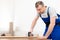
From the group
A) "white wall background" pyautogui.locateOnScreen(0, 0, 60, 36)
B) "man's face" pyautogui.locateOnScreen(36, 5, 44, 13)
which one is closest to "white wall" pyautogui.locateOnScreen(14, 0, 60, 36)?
"white wall background" pyautogui.locateOnScreen(0, 0, 60, 36)

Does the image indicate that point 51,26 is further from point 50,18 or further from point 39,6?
point 39,6

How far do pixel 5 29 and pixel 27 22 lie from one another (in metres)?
0.55

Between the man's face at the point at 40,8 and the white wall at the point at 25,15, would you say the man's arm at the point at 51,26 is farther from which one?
the white wall at the point at 25,15

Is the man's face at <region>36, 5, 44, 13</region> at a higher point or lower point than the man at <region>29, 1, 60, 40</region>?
higher

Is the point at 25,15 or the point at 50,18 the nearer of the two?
the point at 50,18

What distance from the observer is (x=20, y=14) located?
4160 mm

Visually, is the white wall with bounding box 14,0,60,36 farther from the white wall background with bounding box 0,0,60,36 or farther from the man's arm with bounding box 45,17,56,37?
the man's arm with bounding box 45,17,56,37

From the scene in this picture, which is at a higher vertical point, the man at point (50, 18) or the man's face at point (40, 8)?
the man's face at point (40, 8)

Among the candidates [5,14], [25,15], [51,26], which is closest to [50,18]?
[51,26]

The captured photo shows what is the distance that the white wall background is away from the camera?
4113mm

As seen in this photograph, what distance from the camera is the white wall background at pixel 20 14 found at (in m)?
4.11

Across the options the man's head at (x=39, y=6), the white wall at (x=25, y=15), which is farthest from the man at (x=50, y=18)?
the white wall at (x=25, y=15)

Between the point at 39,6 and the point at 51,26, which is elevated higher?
the point at 39,6

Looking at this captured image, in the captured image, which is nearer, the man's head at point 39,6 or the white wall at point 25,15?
the man's head at point 39,6
